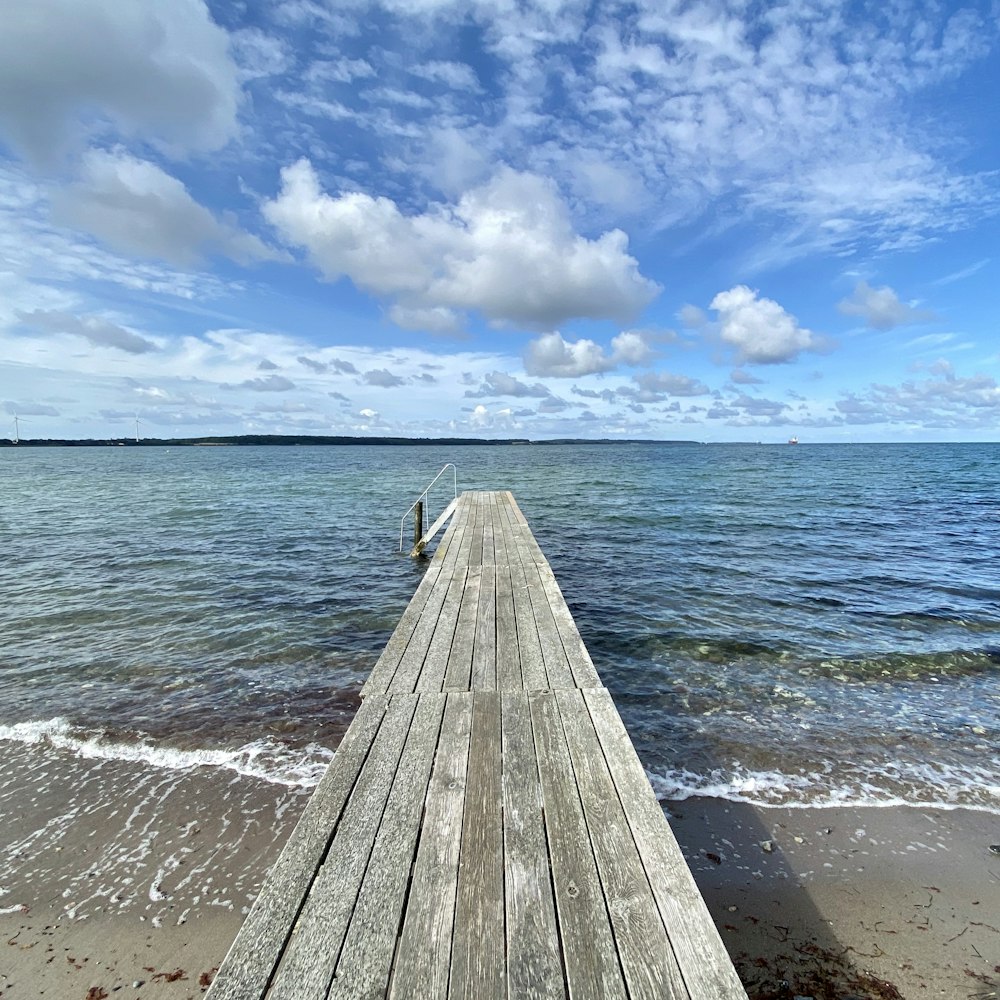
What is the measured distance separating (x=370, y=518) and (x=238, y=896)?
720 inches

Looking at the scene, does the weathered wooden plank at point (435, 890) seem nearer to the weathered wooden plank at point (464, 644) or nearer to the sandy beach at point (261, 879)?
the weathered wooden plank at point (464, 644)

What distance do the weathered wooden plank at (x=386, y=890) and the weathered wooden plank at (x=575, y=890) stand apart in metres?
0.67

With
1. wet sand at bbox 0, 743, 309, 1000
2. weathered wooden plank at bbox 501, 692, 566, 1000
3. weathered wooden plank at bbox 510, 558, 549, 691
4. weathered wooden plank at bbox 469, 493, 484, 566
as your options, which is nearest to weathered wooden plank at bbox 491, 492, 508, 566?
weathered wooden plank at bbox 469, 493, 484, 566

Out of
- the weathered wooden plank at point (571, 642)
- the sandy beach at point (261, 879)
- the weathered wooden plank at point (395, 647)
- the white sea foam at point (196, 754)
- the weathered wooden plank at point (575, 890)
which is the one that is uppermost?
the weathered wooden plank at point (575, 890)

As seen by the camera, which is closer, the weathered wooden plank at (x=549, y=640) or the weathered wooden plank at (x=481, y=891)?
the weathered wooden plank at (x=481, y=891)

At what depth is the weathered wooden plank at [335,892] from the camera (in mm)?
1967

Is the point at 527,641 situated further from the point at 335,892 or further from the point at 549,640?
the point at 335,892

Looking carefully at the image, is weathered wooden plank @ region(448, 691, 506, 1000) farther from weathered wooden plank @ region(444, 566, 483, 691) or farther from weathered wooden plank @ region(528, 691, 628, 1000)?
weathered wooden plank @ region(444, 566, 483, 691)

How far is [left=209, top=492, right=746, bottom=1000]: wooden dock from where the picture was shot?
1.98m

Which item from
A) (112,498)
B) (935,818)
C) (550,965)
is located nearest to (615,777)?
(550,965)

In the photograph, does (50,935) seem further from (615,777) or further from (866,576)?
(866,576)

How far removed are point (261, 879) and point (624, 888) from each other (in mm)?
2675

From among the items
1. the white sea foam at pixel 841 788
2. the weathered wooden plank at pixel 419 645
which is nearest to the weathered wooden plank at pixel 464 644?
the weathered wooden plank at pixel 419 645

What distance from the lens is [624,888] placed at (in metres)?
2.36
